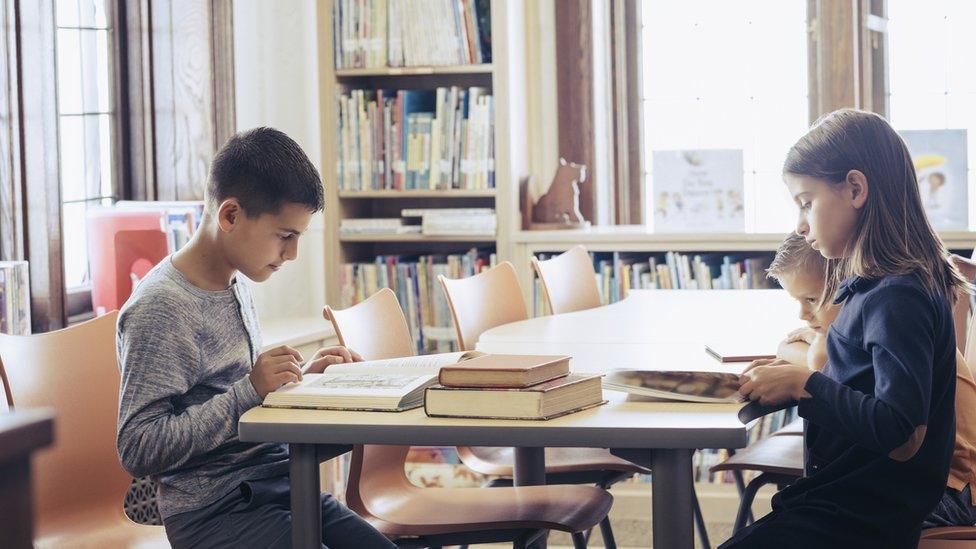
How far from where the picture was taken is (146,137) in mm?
3562

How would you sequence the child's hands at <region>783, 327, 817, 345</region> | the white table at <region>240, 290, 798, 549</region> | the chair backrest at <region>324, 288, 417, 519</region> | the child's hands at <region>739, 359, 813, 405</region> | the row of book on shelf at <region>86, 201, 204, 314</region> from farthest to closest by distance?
the row of book on shelf at <region>86, 201, 204, 314</region>
the chair backrest at <region>324, 288, 417, 519</region>
the child's hands at <region>783, 327, 817, 345</region>
the child's hands at <region>739, 359, 813, 405</region>
the white table at <region>240, 290, 798, 549</region>

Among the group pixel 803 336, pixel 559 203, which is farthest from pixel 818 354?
pixel 559 203

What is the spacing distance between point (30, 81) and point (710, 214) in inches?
82.3

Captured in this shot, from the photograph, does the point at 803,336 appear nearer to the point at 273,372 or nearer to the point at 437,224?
the point at 273,372

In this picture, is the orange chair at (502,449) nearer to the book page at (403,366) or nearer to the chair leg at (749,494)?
the chair leg at (749,494)

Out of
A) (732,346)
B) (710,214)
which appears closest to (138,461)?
(732,346)

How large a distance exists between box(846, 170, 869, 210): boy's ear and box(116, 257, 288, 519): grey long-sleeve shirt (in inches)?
35.6

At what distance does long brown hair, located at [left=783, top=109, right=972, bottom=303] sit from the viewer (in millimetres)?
1615

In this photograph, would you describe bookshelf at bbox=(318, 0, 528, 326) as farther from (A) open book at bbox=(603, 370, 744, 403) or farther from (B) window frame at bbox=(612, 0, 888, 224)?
(A) open book at bbox=(603, 370, 744, 403)

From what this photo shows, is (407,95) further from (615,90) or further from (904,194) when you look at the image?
(904,194)

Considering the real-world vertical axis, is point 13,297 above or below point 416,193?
below

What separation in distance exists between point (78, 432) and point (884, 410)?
134cm

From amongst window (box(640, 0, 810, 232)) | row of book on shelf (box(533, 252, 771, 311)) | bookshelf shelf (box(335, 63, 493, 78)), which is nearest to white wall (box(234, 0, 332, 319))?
bookshelf shelf (box(335, 63, 493, 78))

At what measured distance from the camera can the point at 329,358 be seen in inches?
75.6
